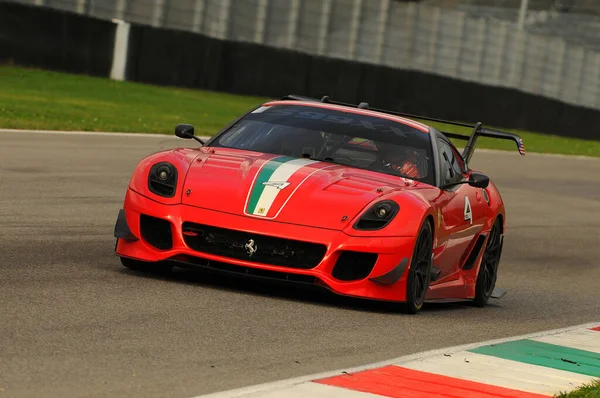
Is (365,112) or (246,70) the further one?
(246,70)

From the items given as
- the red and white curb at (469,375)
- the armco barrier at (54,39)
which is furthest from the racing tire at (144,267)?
the armco barrier at (54,39)

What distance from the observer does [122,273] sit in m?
8.33

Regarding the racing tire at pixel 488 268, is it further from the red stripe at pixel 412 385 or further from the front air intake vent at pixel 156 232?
the red stripe at pixel 412 385

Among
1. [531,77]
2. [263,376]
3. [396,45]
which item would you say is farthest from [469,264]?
[531,77]

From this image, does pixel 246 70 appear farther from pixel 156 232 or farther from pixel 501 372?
pixel 501 372

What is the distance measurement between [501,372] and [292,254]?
183cm

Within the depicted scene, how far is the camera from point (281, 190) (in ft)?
26.6

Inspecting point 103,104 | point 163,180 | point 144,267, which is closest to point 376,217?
point 163,180

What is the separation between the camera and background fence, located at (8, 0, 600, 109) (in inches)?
1160

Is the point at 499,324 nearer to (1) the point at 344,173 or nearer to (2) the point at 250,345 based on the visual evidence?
(1) the point at 344,173

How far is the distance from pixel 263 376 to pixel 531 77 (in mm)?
31553

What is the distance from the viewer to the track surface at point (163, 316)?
5.40m

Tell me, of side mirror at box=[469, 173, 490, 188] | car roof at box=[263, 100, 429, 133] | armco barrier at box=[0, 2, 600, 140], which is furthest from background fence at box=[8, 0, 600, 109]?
side mirror at box=[469, 173, 490, 188]

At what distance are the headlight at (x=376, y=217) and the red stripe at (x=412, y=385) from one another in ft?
6.40
